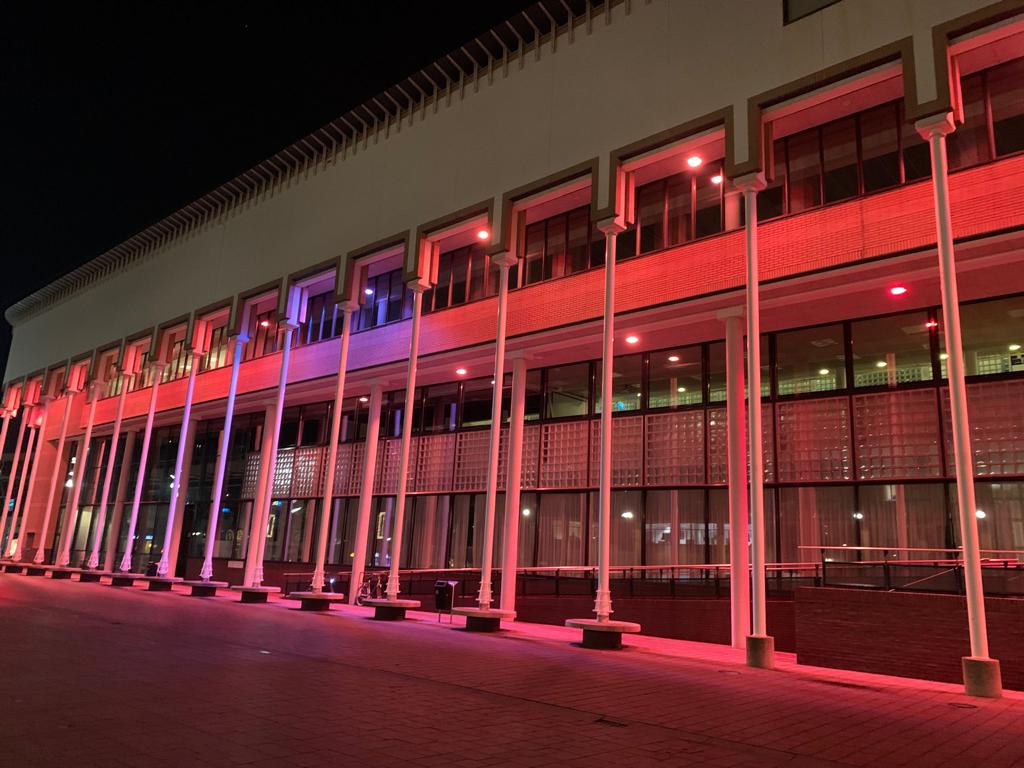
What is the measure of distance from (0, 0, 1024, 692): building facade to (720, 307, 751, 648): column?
8cm

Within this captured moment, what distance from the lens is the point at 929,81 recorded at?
12391mm

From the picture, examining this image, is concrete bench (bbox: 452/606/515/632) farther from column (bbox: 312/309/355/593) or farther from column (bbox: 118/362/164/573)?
column (bbox: 118/362/164/573)

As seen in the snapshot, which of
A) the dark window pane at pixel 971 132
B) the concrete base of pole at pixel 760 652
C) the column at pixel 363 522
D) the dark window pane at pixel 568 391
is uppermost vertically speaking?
the dark window pane at pixel 971 132

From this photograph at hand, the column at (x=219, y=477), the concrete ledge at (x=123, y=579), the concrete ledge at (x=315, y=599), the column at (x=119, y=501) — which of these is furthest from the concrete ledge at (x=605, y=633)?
the column at (x=119, y=501)

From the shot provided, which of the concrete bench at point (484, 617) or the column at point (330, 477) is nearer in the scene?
the concrete bench at point (484, 617)

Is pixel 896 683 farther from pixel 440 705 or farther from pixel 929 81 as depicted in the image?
pixel 929 81

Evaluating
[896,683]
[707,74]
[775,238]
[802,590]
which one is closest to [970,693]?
[896,683]

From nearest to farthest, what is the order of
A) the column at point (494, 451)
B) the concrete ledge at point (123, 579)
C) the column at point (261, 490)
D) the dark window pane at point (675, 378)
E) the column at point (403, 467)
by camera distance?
the column at point (494, 451)
the column at point (403, 467)
the dark window pane at point (675, 378)
the column at point (261, 490)
the concrete ledge at point (123, 579)

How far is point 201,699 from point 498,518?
51.0ft

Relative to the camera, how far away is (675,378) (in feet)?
61.5

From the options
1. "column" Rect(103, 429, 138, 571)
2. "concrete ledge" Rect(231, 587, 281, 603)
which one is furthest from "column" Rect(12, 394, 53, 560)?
"concrete ledge" Rect(231, 587, 281, 603)

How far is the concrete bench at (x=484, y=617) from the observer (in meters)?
14.9

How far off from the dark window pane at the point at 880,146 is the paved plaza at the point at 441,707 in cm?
973

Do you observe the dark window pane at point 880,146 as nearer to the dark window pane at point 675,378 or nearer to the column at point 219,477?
the dark window pane at point 675,378
